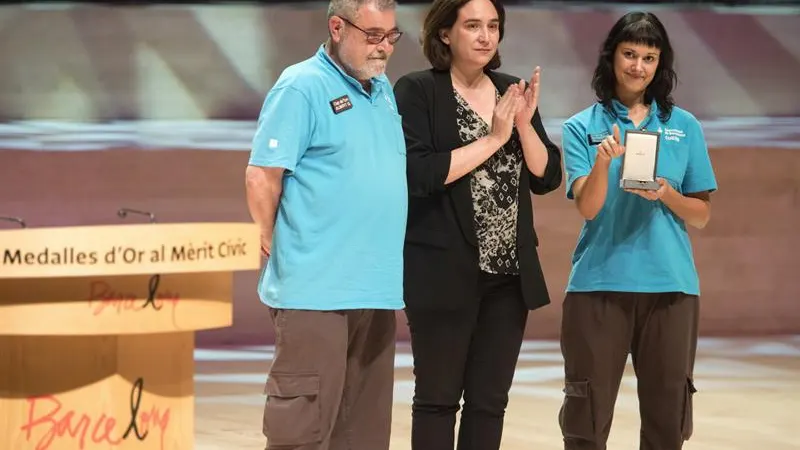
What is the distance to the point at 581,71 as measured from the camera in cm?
646

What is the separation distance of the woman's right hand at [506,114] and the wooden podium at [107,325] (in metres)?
0.90

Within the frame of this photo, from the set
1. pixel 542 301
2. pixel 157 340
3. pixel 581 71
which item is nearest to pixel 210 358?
pixel 581 71

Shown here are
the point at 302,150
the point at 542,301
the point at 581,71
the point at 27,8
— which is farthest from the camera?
the point at 581,71

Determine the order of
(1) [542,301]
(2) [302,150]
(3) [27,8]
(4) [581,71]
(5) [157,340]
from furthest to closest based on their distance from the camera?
(4) [581,71] → (3) [27,8] → (1) [542,301] → (2) [302,150] → (5) [157,340]

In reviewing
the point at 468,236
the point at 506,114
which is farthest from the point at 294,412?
the point at 506,114

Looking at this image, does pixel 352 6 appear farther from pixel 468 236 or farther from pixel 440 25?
pixel 468 236

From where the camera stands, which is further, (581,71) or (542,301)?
(581,71)

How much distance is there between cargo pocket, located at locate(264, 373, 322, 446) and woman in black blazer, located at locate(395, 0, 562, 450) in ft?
1.40

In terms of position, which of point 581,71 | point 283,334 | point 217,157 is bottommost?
point 283,334

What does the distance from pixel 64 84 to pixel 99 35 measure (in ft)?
0.98

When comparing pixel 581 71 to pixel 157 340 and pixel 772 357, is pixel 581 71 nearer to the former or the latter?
pixel 772 357

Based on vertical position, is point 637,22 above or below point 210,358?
above

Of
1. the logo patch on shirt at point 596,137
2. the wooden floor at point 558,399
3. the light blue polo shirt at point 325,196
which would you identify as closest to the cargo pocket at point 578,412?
the logo patch on shirt at point 596,137

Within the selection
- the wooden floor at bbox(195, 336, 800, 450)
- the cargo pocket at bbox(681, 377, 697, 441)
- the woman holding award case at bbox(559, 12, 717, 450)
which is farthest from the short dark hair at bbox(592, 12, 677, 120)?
the wooden floor at bbox(195, 336, 800, 450)
